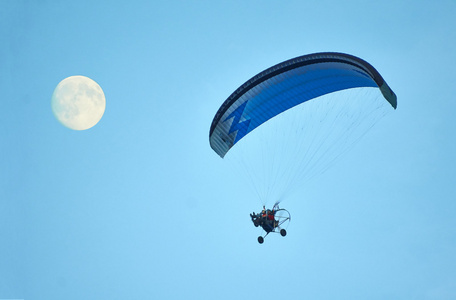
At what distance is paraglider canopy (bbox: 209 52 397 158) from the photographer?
91.0 feet

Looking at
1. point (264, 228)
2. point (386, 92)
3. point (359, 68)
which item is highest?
point (359, 68)

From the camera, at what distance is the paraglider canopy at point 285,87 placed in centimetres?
2773

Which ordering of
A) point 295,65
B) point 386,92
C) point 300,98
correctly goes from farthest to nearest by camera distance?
point 300,98 → point 295,65 → point 386,92

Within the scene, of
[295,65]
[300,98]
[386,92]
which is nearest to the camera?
[386,92]

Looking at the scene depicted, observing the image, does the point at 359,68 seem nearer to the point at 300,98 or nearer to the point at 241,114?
the point at 300,98

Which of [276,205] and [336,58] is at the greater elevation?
[336,58]

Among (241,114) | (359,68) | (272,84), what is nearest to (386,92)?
(359,68)

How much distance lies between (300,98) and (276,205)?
229 inches

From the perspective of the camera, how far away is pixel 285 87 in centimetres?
2959

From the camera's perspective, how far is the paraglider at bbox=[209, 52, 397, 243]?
27750 mm

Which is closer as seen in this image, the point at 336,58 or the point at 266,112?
the point at 336,58

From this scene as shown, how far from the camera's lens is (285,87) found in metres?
29.6

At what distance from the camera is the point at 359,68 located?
90.1 feet

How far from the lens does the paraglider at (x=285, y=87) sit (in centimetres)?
2775
